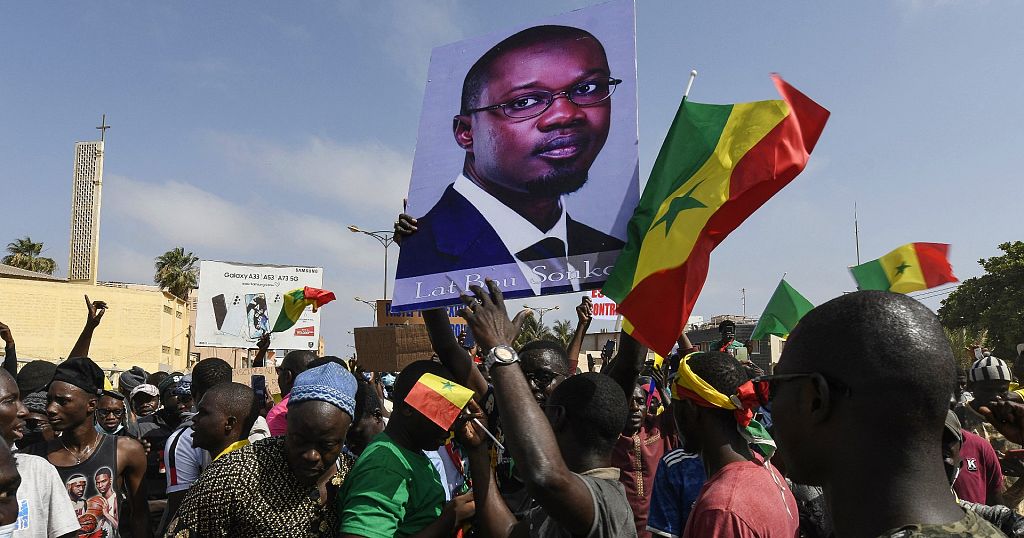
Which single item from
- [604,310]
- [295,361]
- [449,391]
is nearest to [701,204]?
[449,391]

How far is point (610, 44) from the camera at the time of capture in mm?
4156

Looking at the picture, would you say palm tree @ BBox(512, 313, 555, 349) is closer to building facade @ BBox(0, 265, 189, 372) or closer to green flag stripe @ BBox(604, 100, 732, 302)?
building facade @ BBox(0, 265, 189, 372)

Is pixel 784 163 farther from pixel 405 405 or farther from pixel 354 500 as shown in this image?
pixel 354 500

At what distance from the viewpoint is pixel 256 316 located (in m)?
25.7

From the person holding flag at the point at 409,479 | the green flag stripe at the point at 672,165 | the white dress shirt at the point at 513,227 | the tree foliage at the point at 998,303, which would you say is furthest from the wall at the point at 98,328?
the tree foliage at the point at 998,303

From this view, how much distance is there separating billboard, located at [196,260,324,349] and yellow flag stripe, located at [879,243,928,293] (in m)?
21.1

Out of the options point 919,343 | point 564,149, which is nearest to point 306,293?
point 564,149

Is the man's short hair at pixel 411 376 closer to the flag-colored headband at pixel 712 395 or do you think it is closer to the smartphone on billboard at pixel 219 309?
the flag-colored headband at pixel 712 395

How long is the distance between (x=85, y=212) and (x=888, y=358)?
50.8m

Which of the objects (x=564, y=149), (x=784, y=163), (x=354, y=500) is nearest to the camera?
(x=354, y=500)

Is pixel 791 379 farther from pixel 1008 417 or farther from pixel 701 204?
pixel 701 204

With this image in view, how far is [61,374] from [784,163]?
4553 mm

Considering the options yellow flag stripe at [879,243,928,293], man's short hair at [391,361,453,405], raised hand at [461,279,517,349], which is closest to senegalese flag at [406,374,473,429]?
man's short hair at [391,361,453,405]

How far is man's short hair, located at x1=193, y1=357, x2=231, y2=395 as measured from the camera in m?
5.88
